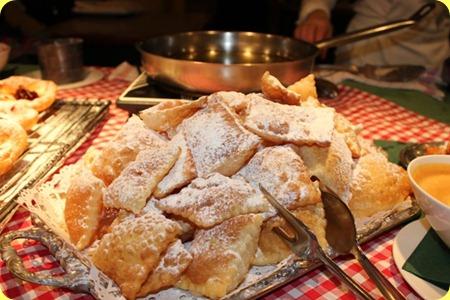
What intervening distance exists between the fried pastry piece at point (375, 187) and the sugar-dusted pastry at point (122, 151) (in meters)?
0.42

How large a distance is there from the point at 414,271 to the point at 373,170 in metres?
0.24

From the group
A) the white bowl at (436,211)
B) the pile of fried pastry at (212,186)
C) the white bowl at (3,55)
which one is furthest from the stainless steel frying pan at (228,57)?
the white bowl at (3,55)

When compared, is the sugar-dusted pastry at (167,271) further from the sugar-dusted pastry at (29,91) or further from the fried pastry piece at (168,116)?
the sugar-dusted pastry at (29,91)

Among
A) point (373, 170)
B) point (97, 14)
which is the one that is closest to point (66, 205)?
point (373, 170)

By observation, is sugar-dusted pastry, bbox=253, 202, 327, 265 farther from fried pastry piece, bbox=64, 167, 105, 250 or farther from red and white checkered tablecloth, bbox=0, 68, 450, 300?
fried pastry piece, bbox=64, 167, 105, 250

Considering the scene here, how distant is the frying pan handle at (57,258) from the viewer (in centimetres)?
76

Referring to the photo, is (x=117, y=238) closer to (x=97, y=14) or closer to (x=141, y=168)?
(x=141, y=168)

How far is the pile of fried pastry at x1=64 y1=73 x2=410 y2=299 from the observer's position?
77 cm

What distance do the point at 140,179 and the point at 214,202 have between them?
0.15m

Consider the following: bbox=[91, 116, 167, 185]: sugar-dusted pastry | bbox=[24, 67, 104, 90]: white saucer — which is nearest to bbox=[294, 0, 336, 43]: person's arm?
bbox=[24, 67, 104, 90]: white saucer

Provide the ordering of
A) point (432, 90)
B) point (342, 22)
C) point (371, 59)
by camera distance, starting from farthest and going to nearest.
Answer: point (342, 22), point (371, 59), point (432, 90)

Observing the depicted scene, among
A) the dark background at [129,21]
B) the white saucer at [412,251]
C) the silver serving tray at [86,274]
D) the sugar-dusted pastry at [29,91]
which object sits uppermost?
the sugar-dusted pastry at [29,91]

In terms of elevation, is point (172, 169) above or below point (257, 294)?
above

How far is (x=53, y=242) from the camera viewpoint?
86 centimetres
